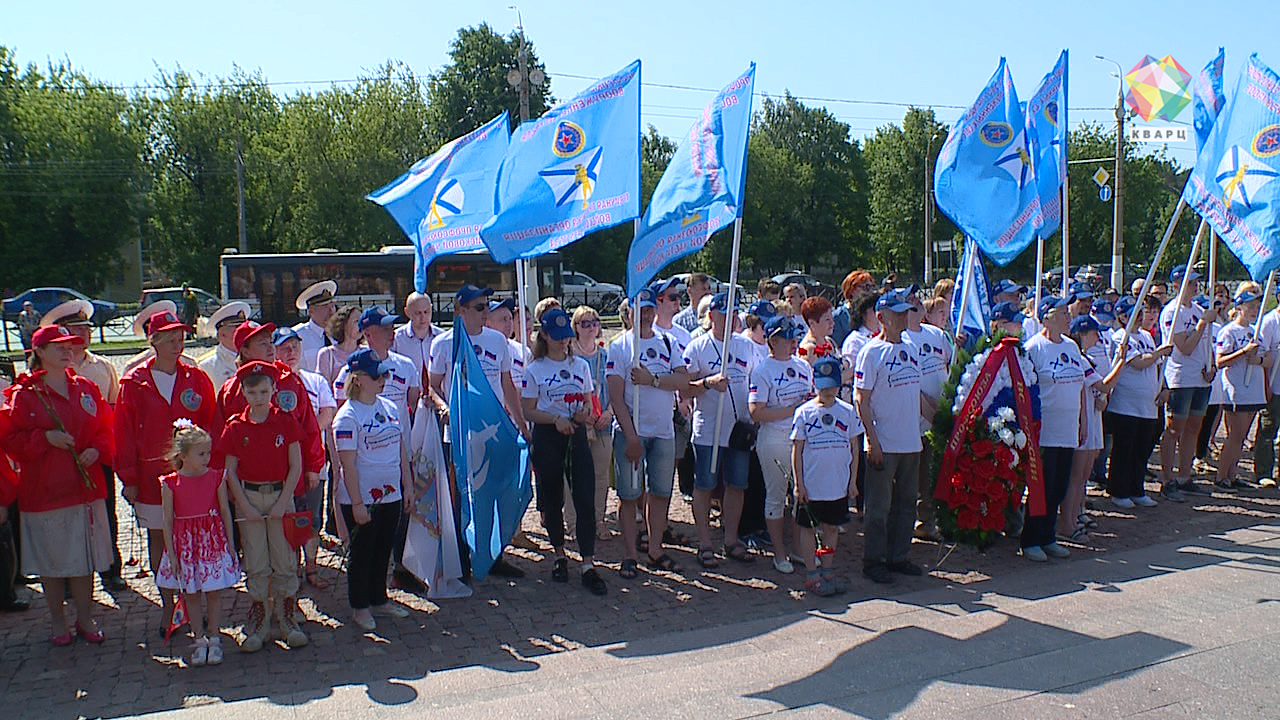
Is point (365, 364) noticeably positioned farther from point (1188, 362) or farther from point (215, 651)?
point (1188, 362)

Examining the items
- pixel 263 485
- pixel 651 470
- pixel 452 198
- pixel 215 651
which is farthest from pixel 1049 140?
pixel 215 651

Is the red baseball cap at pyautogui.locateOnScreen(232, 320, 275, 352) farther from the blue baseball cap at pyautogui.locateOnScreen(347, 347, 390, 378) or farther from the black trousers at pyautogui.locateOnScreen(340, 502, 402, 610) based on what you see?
the black trousers at pyautogui.locateOnScreen(340, 502, 402, 610)

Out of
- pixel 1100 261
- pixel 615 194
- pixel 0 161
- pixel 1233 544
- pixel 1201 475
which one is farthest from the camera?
pixel 1100 261

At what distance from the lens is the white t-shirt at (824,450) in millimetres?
6375

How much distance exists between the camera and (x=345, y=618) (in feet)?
20.2

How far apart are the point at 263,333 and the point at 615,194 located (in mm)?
2429

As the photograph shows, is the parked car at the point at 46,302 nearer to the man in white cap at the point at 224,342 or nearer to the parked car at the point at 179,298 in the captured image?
the parked car at the point at 179,298

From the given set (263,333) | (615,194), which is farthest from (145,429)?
(615,194)

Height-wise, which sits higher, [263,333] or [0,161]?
[0,161]

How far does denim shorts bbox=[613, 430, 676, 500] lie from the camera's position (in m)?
6.91

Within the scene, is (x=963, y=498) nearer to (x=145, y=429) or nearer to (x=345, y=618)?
(x=345, y=618)

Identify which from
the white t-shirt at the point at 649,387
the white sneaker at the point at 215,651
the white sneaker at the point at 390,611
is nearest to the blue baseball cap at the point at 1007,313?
the white t-shirt at the point at 649,387

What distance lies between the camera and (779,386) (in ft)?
21.9

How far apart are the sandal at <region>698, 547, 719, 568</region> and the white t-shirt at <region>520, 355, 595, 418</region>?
1.39 metres
